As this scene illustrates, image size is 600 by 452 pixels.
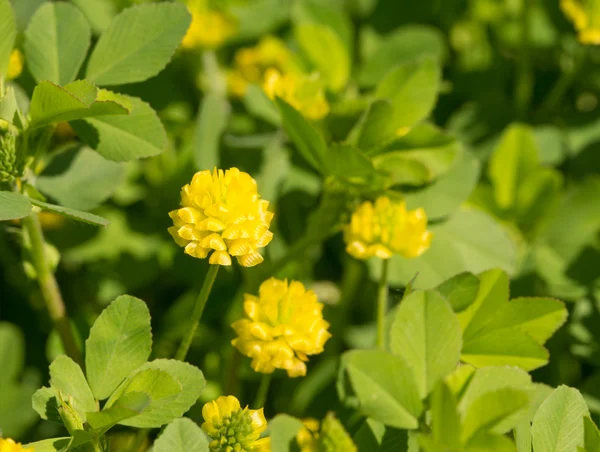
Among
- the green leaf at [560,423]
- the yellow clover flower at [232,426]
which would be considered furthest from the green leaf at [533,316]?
the yellow clover flower at [232,426]

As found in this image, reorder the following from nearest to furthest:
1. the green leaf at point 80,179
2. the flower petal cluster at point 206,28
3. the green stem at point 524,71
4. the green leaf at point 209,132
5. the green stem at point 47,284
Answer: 1. the green stem at point 47,284
2. the green leaf at point 80,179
3. the green leaf at point 209,132
4. the flower petal cluster at point 206,28
5. the green stem at point 524,71

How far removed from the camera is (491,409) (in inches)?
30.1

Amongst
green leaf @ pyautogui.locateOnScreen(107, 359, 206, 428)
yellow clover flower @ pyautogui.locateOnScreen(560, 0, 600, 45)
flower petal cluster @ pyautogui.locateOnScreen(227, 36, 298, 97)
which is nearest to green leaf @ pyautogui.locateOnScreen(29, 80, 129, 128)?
green leaf @ pyautogui.locateOnScreen(107, 359, 206, 428)

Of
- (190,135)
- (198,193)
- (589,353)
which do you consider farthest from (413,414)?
(190,135)

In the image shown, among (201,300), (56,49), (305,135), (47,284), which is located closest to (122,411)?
(201,300)

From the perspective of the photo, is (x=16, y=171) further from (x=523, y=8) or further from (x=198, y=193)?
(x=523, y=8)

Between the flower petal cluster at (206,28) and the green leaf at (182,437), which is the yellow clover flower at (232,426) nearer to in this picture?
the green leaf at (182,437)

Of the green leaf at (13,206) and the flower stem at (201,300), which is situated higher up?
the green leaf at (13,206)

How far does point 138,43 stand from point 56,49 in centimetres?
13

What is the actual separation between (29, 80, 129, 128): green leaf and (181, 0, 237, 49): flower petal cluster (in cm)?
75

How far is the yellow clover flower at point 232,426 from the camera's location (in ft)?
2.91

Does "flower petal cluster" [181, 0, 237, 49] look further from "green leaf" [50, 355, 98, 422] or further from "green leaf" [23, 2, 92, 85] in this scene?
Answer: "green leaf" [50, 355, 98, 422]

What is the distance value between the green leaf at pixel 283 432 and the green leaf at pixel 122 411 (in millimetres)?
184

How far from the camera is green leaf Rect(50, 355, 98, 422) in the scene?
2.88 feet
